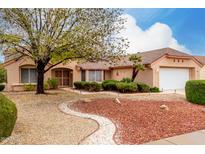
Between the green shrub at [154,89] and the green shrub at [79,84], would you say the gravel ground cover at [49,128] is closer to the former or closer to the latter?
the green shrub at [79,84]

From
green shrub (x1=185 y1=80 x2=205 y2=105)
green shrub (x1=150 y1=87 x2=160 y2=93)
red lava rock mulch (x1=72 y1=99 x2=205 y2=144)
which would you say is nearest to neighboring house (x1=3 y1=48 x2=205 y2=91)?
green shrub (x1=150 y1=87 x2=160 y2=93)

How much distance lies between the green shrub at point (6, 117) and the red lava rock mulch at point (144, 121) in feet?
9.57

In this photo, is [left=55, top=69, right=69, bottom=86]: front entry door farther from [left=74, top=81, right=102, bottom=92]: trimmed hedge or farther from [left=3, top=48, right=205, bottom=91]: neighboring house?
[left=74, top=81, right=102, bottom=92]: trimmed hedge

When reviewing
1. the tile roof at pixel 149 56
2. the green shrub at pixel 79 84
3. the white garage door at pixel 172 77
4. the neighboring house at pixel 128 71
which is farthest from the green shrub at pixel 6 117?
the white garage door at pixel 172 77

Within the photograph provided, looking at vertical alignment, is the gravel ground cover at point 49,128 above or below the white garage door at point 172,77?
below

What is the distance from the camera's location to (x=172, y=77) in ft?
71.1

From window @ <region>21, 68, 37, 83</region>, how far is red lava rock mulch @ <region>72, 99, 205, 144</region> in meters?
10.6

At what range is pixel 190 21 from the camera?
1522 cm

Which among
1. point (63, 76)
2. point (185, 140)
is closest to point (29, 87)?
point (63, 76)

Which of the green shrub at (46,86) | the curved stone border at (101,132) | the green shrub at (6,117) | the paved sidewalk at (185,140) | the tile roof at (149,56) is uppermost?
the tile roof at (149,56)

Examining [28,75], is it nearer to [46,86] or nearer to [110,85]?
[46,86]

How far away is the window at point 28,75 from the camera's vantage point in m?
21.0

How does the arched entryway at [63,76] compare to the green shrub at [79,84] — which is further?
the arched entryway at [63,76]

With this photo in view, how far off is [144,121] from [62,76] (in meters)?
16.3
